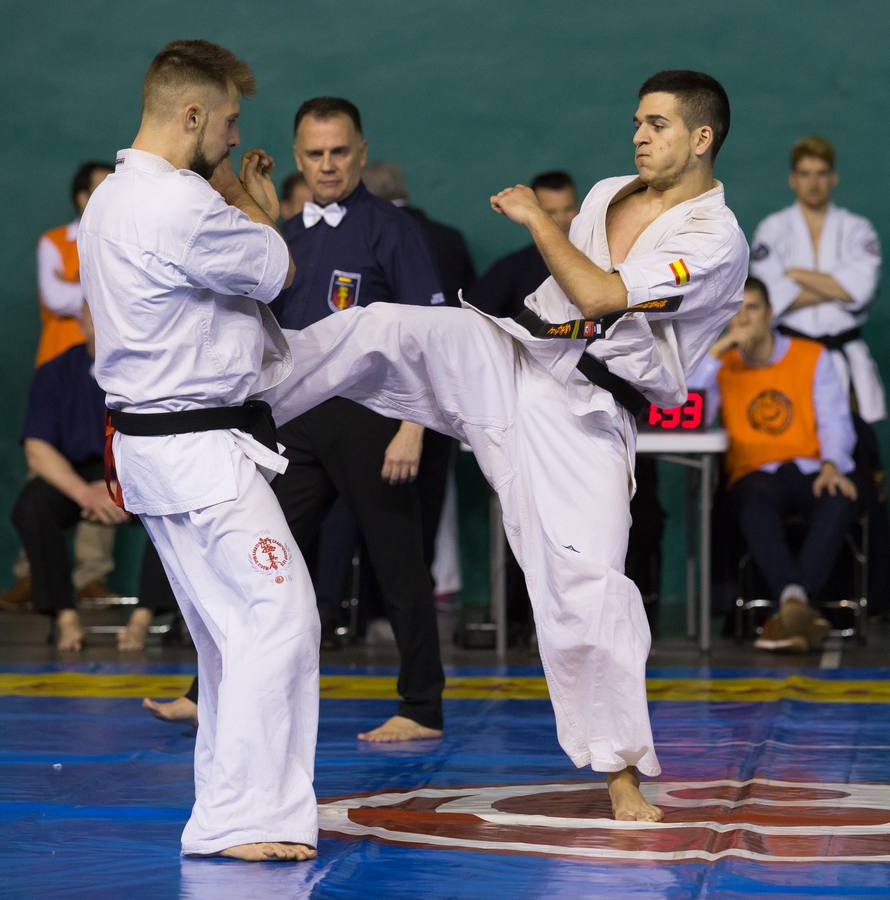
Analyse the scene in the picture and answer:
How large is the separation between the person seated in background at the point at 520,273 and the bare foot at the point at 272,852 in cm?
460

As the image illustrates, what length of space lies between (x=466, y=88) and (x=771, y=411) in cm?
290

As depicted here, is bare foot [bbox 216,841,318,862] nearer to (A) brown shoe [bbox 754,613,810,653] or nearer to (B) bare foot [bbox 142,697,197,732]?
(B) bare foot [bbox 142,697,197,732]

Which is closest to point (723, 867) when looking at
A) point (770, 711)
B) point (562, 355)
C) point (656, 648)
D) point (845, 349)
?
point (562, 355)

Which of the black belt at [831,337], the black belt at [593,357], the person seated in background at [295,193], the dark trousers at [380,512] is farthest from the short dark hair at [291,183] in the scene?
the black belt at [593,357]

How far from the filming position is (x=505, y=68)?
891cm

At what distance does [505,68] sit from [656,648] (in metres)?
3.71

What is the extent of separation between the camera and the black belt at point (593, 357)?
3.61 metres

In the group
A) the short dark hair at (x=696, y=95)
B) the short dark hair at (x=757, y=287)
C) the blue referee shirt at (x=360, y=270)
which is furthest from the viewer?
the short dark hair at (x=757, y=287)

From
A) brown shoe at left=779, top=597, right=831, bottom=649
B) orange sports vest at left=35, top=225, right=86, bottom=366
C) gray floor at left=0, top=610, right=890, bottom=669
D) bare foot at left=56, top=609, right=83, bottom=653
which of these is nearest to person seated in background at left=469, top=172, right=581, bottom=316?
gray floor at left=0, top=610, right=890, bottom=669

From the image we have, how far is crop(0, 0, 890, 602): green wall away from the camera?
28.7 ft

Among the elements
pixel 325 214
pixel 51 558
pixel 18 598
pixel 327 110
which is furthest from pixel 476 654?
pixel 18 598

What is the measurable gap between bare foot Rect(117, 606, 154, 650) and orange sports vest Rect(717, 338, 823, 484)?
260cm

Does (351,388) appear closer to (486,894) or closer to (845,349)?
(486,894)

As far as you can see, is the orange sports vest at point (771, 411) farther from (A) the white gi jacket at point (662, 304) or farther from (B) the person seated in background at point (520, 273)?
(A) the white gi jacket at point (662, 304)
